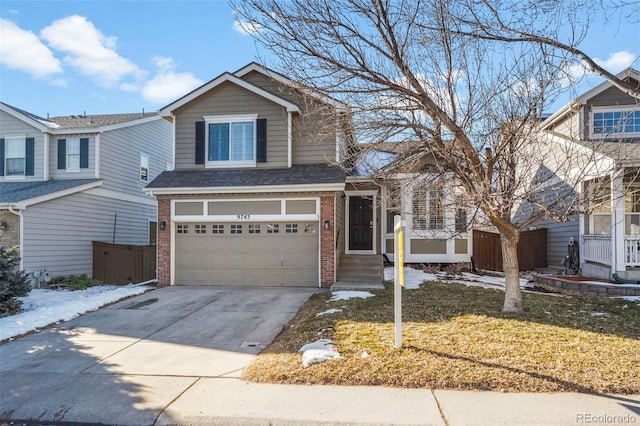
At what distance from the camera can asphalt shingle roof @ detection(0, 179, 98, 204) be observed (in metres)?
13.5

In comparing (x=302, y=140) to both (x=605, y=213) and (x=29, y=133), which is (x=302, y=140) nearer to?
(x=605, y=213)

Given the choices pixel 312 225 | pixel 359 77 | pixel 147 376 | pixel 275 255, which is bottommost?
pixel 147 376

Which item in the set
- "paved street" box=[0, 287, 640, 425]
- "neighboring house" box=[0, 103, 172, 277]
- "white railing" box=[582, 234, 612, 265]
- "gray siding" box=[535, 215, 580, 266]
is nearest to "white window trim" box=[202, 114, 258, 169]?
"neighboring house" box=[0, 103, 172, 277]

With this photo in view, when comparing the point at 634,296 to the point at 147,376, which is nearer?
the point at 147,376

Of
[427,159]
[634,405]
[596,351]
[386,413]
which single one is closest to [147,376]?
[386,413]

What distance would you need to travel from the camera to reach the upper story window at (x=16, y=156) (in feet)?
53.2

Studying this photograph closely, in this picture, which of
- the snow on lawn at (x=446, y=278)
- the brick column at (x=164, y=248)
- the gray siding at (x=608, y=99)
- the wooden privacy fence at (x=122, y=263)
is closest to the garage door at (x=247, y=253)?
Answer: the brick column at (x=164, y=248)

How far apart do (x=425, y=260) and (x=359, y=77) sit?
846 centimetres

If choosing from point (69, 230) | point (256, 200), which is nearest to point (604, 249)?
point (256, 200)

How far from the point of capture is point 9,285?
31.3 ft

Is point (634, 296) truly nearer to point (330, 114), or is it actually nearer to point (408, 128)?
point (408, 128)

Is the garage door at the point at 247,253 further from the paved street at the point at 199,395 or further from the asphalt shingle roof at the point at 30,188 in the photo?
the asphalt shingle roof at the point at 30,188

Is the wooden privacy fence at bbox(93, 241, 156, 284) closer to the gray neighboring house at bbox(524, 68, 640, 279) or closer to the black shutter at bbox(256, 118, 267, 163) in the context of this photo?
the black shutter at bbox(256, 118, 267, 163)

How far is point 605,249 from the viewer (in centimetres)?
1198
